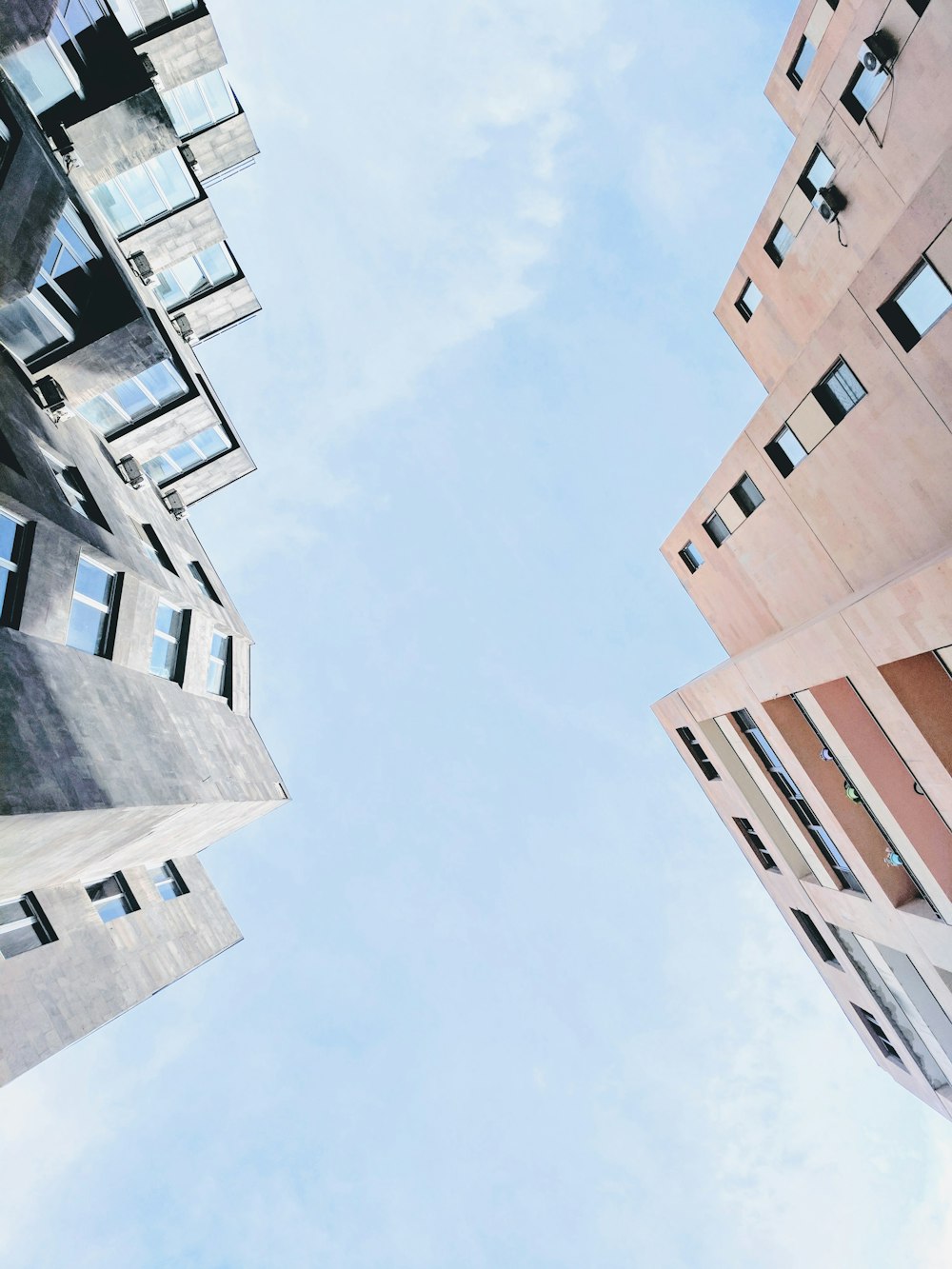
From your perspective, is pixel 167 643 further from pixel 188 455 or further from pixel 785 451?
pixel 785 451

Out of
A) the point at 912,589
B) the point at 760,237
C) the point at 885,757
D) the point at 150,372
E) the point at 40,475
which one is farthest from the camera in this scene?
the point at 760,237

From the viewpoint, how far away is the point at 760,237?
26.7 m

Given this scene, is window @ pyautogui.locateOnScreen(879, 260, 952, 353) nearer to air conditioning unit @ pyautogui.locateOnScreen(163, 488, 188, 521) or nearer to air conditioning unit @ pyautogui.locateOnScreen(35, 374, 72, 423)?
air conditioning unit @ pyautogui.locateOnScreen(35, 374, 72, 423)

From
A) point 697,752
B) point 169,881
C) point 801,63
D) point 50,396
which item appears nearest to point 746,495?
point 697,752

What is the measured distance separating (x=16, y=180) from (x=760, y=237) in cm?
2370

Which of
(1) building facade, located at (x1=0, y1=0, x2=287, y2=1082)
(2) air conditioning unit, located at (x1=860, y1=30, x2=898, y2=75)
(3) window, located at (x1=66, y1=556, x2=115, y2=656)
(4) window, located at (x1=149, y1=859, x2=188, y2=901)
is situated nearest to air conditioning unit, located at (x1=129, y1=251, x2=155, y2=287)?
(1) building facade, located at (x1=0, y1=0, x2=287, y2=1082)

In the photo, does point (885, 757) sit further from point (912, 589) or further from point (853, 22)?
point (853, 22)

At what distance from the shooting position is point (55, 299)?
19016 millimetres

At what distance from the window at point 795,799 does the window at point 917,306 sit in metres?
13.8

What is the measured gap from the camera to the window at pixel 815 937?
30.0 m

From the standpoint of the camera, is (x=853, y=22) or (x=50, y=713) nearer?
(x=50, y=713)

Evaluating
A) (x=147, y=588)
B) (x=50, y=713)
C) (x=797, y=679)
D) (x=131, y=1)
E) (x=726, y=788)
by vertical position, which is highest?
(x=131, y=1)

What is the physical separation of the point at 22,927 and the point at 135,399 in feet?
55.9

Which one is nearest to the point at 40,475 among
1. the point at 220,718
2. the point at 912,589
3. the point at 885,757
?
the point at 220,718
